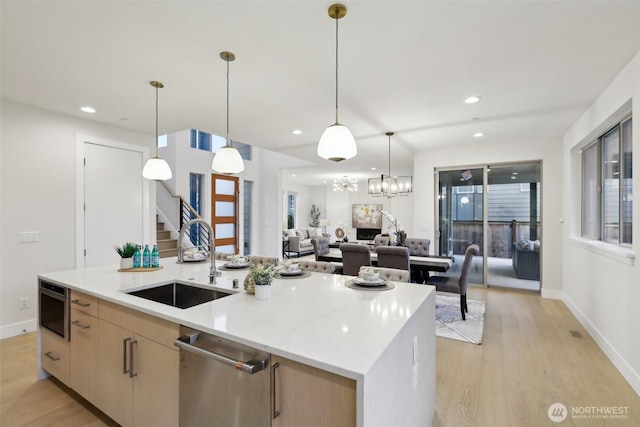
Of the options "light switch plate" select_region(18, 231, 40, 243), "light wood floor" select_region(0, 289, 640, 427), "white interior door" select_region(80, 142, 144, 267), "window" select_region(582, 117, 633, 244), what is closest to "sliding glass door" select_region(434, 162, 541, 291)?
"window" select_region(582, 117, 633, 244)

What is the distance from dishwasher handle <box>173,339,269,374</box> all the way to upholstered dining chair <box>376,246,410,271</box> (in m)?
2.86

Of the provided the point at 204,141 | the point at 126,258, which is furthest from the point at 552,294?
the point at 204,141

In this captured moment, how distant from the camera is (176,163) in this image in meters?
6.10

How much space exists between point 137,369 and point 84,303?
0.74 meters

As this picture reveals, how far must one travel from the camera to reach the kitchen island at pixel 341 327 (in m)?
1.05

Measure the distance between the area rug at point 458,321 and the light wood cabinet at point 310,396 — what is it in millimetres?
2776

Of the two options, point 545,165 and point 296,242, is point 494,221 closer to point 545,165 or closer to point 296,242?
point 545,165

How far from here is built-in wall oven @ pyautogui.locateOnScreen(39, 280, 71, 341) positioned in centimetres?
218

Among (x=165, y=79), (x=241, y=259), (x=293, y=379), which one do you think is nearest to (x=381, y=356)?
(x=293, y=379)

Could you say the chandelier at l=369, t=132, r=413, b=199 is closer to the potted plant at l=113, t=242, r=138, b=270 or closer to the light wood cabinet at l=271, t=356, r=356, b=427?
the potted plant at l=113, t=242, r=138, b=270

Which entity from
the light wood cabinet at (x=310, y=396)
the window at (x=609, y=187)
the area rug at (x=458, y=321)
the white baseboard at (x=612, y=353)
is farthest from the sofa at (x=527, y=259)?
the light wood cabinet at (x=310, y=396)

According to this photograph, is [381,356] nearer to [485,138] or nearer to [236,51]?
[236,51]

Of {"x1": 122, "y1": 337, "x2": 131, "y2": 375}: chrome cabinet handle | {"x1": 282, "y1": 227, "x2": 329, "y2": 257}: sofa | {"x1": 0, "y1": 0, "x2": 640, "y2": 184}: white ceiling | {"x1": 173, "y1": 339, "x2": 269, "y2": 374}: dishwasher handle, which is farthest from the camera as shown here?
{"x1": 282, "y1": 227, "x2": 329, "y2": 257}: sofa

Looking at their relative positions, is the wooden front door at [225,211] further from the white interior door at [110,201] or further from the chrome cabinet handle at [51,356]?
the chrome cabinet handle at [51,356]
